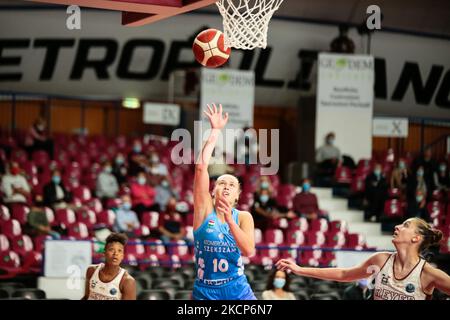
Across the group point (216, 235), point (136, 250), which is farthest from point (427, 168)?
point (216, 235)

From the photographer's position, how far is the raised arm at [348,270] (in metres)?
5.93

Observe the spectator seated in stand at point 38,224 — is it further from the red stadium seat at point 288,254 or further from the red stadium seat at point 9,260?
the red stadium seat at point 288,254

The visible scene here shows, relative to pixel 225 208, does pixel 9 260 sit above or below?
below

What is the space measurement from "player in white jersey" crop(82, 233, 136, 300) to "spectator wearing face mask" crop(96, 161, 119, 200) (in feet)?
29.7

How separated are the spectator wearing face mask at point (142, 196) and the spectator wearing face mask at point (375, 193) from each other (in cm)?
430

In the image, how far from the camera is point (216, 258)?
236 inches

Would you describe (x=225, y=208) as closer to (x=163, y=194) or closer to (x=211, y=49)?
(x=211, y=49)

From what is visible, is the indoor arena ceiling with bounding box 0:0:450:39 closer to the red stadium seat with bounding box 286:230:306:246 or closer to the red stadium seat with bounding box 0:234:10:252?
the red stadium seat with bounding box 286:230:306:246

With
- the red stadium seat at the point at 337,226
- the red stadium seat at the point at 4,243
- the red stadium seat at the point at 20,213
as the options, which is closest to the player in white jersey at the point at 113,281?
the red stadium seat at the point at 4,243

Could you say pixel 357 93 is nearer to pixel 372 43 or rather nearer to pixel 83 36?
pixel 372 43

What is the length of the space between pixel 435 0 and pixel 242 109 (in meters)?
5.50

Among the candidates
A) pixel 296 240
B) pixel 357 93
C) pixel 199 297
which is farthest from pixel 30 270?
pixel 357 93

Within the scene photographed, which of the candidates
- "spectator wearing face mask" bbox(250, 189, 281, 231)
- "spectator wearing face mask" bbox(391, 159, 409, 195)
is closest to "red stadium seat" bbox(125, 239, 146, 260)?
"spectator wearing face mask" bbox(250, 189, 281, 231)

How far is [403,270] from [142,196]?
32.9 feet
